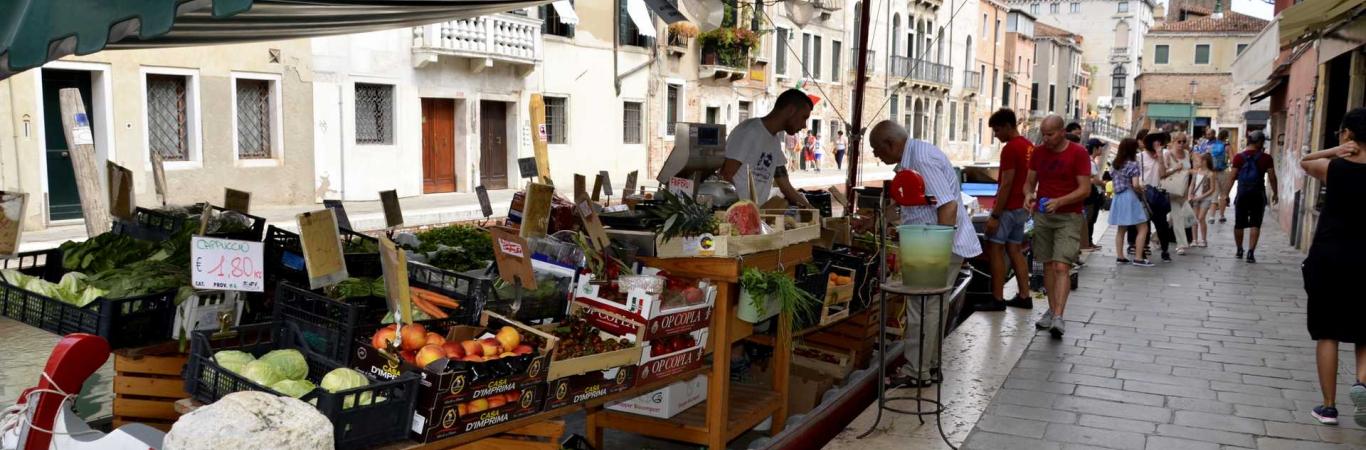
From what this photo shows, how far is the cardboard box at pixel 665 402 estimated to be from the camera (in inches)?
171

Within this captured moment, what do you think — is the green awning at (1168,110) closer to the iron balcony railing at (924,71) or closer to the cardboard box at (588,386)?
the iron balcony railing at (924,71)

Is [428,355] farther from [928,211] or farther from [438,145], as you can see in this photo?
[438,145]

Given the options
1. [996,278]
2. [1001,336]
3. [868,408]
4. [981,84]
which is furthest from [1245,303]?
[981,84]

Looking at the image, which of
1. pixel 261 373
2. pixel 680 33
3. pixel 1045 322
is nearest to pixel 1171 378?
pixel 1045 322

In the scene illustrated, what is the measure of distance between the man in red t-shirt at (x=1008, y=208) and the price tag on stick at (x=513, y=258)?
14.9 ft

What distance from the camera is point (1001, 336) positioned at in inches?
268

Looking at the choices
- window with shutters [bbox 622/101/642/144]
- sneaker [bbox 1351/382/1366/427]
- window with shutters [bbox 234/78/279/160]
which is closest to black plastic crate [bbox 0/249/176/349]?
sneaker [bbox 1351/382/1366/427]

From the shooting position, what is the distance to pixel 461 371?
3004 mm

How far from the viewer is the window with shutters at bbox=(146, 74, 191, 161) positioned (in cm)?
1467

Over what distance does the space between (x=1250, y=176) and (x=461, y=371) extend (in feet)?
34.1

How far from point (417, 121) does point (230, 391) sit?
643 inches

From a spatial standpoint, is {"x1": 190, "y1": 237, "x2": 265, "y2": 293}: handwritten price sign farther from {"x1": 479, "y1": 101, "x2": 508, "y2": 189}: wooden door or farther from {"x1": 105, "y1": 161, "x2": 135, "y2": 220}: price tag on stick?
{"x1": 479, "y1": 101, "x2": 508, "y2": 189}: wooden door

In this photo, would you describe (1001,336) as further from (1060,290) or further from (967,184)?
(967,184)

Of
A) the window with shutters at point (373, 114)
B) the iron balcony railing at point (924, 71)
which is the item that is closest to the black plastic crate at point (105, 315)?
the window with shutters at point (373, 114)
